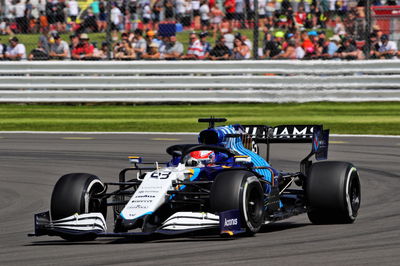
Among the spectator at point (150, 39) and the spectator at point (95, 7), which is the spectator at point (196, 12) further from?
the spectator at point (95, 7)

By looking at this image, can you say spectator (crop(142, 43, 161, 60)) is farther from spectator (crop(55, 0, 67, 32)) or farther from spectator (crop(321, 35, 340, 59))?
spectator (crop(321, 35, 340, 59))

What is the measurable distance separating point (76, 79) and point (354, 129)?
7.04 meters

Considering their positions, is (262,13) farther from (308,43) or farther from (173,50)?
(173,50)

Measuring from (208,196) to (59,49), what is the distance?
15.3 meters

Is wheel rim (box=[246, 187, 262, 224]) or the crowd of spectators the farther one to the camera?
the crowd of spectators

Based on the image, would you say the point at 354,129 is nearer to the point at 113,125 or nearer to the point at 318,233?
the point at 113,125

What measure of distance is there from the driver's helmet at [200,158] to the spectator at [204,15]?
1388 cm

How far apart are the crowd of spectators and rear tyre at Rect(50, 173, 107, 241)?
46.7 ft

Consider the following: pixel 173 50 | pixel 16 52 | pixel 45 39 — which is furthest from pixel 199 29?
pixel 16 52

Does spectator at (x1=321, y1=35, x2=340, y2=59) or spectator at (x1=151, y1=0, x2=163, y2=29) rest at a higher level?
spectator at (x1=151, y1=0, x2=163, y2=29)

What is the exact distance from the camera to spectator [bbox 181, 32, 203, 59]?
74.6 ft

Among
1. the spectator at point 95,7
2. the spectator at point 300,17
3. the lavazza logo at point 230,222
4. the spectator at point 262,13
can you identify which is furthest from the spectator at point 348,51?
the lavazza logo at point 230,222

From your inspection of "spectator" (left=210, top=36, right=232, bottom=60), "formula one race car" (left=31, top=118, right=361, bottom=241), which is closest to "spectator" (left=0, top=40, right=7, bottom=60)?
"spectator" (left=210, top=36, right=232, bottom=60)

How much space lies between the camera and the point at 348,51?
73.1 feet
